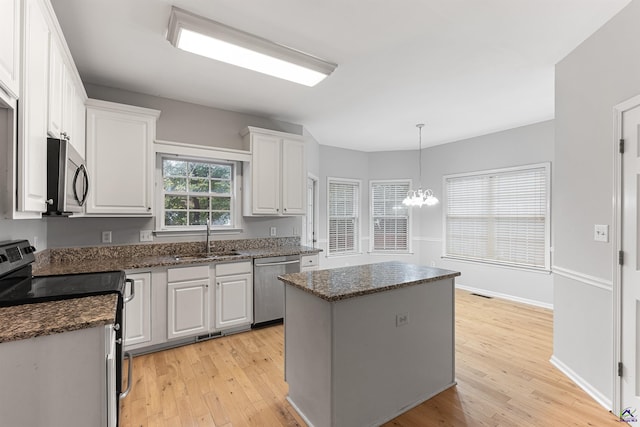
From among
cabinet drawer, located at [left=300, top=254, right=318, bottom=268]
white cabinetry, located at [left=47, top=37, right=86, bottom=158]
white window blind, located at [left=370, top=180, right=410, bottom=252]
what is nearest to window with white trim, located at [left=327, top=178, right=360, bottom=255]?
white window blind, located at [left=370, top=180, right=410, bottom=252]

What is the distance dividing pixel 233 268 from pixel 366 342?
1.85 m

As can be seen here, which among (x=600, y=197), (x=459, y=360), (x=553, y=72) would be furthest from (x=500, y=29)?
(x=459, y=360)

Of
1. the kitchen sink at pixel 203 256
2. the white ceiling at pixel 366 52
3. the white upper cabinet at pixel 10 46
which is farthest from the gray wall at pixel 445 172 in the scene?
the white upper cabinet at pixel 10 46

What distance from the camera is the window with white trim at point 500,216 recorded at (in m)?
4.41

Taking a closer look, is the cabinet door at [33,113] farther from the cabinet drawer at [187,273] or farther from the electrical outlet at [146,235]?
the electrical outlet at [146,235]

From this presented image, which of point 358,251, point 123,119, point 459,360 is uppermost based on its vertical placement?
point 123,119

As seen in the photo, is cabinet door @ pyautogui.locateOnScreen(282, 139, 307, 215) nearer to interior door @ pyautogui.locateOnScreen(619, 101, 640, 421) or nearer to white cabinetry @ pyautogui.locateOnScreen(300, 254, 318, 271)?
white cabinetry @ pyautogui.locateOnScreen(300, 254, 318, 271)

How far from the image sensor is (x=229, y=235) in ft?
12.4

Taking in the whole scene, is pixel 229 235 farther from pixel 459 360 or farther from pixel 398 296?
pixel 459 360

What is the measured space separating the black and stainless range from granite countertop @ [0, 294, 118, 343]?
0.18 feet

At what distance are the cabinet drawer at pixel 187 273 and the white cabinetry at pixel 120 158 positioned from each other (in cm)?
68

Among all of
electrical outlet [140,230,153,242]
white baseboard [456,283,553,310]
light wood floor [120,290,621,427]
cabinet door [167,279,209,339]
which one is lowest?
light wood floor [120,290,621,427]

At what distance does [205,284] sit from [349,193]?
3.72 m

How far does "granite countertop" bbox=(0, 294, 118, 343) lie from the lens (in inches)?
45.4
